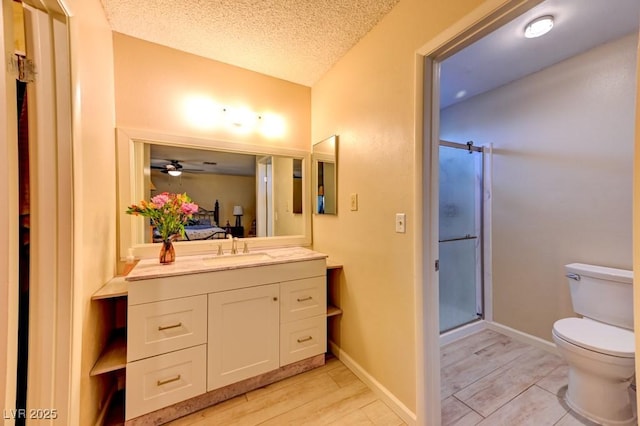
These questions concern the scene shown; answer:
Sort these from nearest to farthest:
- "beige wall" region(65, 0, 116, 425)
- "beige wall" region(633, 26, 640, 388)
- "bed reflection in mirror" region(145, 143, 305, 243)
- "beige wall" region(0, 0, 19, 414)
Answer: "beige wall" region(633, 26, 640, 388) < "beige wall" region(0, 0, 19, 414) < "beige wall" region(65, 0, 116, 425) < "bed reflection in mirror" region(145, 143, 305, 243)

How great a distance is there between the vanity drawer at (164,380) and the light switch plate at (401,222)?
1.34 metres

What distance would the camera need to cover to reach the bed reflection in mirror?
6.17ft

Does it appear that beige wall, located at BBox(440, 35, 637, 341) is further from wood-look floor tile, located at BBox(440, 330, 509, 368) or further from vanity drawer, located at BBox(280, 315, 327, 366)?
vanity drawer, located at BBox(280, 315, 327, 366)

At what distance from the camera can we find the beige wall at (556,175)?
1707mm

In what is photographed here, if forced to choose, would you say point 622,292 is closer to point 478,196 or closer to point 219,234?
point 478,196

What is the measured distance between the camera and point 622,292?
158 centimetres

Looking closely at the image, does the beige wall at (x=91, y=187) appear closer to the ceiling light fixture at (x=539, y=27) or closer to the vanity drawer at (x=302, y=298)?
the vanity drawer at (x=302, y=298)

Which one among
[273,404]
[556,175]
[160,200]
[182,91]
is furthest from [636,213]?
[182,91]

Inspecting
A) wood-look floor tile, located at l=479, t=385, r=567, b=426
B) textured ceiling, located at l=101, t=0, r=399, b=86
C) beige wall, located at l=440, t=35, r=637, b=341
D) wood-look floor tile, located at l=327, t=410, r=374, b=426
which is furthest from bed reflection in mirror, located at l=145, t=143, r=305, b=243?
beige wall, located at l=440, t=35, r=637, b=341

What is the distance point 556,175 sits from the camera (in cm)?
202

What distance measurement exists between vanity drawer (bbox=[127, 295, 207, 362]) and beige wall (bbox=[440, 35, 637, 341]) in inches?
103

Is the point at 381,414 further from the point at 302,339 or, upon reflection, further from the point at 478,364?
the point at 478,364

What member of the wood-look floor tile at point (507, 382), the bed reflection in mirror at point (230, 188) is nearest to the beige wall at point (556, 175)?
the wood-look floor tile at point (507, 382)

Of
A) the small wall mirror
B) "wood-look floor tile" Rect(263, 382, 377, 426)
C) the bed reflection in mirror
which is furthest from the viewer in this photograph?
the small wall mirror
